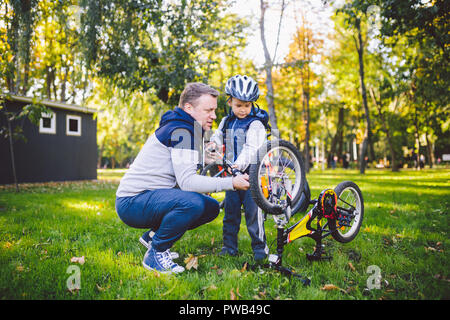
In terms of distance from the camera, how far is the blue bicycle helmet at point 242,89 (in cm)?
283

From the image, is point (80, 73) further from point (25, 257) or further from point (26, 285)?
point (26, 285)

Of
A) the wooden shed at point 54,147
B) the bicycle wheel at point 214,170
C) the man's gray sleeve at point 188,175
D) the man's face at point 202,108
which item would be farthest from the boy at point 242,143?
the wooden shed at point 54,147

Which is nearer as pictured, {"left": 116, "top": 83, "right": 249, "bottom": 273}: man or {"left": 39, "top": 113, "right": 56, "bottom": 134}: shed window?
{"left": 116, "top": 83, "right": 249, "bottom": 273}: man

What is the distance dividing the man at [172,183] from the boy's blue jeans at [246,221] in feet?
1.62

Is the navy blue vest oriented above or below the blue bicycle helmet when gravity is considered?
below

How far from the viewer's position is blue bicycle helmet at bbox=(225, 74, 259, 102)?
111 inches

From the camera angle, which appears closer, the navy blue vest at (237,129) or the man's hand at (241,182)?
the man's hand at (241,182)

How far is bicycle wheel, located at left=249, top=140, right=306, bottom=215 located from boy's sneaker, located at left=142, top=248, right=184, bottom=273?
91 centimetres

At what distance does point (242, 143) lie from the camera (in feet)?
9.85

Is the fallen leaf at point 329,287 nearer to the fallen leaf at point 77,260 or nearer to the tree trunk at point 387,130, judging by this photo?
the fallen leaf at point 77,260

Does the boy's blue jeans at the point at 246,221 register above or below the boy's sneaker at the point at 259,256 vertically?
above

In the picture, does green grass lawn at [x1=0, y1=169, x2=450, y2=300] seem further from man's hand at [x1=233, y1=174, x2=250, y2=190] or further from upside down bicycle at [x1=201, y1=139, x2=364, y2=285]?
man's hand at [x1=233, y1=174, x2=250, y2=190]

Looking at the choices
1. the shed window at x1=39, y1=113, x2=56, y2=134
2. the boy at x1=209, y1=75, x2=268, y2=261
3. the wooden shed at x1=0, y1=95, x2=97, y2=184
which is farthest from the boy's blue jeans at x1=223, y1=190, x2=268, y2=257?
the shed window at x1=39, y1=113, x2=56, y2=134

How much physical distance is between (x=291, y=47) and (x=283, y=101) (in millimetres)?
3989
